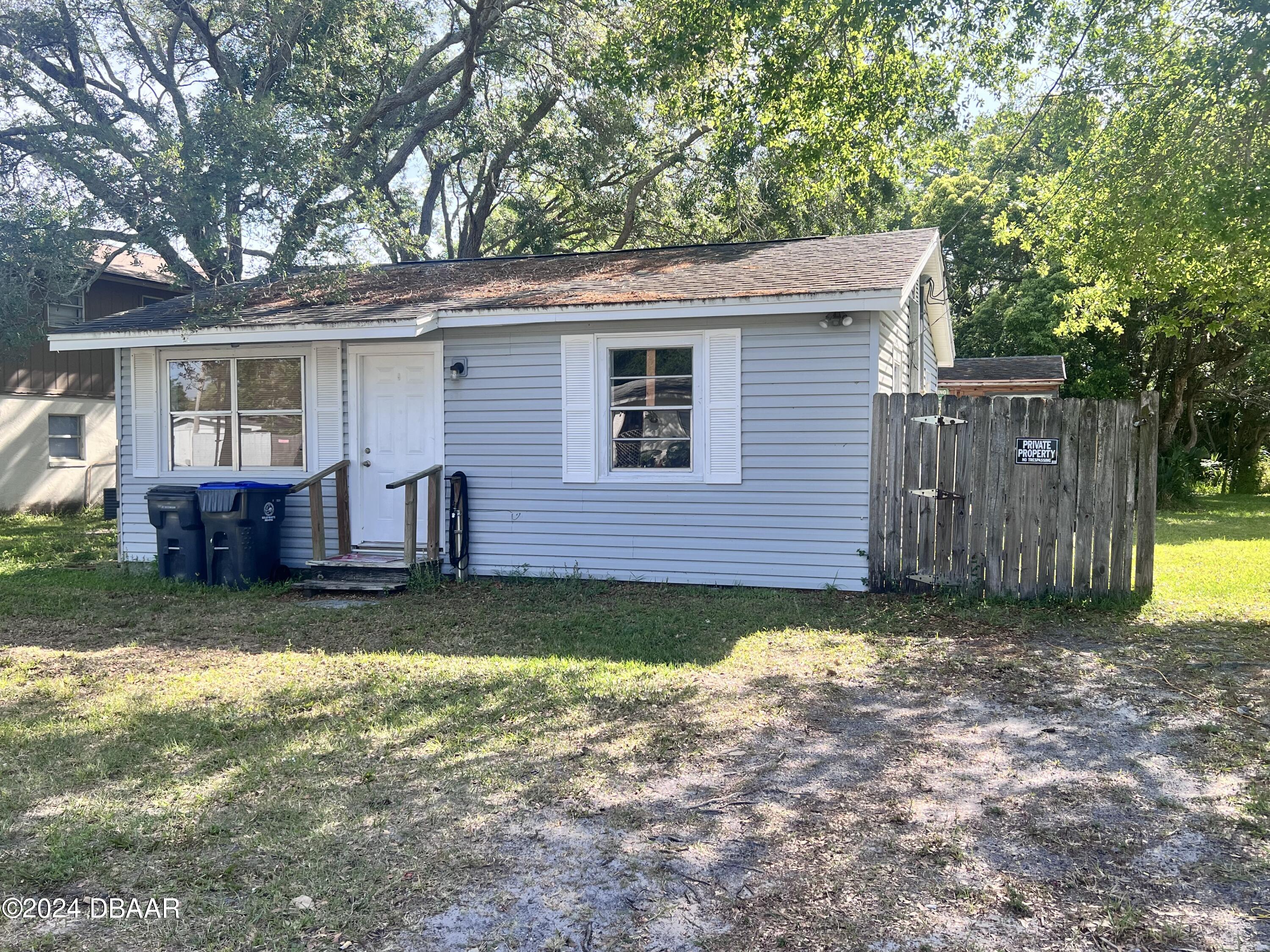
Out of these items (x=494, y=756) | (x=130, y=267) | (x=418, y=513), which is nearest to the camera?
(x=494, y=756)

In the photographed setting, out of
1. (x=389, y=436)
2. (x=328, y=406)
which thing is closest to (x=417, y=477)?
(x=389, y=436)

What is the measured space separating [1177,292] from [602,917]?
2093 cm

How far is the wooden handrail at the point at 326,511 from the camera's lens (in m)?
9.38

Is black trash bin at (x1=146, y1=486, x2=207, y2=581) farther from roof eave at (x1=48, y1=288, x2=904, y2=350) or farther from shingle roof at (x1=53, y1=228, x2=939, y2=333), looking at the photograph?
shingle roof at (x1=53, y1=228, x2=939, y2=333)

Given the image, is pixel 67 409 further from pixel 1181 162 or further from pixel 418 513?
pixel 1181 162

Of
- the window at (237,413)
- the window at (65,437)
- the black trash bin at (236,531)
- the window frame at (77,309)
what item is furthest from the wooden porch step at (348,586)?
the window at (65,437)

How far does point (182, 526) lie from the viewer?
9359 millimetres

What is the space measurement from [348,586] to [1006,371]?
17407 mm

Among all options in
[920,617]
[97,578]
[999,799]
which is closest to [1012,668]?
[920,617]

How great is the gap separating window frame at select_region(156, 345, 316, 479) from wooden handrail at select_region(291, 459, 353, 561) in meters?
0.44

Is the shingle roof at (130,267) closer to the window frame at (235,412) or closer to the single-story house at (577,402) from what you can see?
the window frame at (235,412)

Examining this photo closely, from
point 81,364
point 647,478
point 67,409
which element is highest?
point 81,364

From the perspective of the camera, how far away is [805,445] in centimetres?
852

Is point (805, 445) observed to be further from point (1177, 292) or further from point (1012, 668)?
point (1177, 292)
